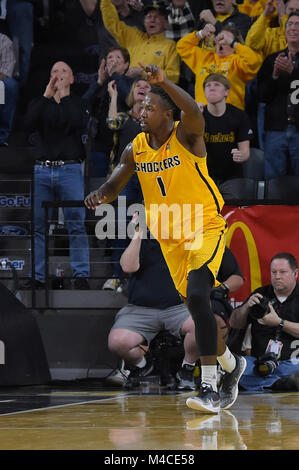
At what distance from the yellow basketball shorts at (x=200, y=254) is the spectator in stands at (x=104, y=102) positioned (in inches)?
165

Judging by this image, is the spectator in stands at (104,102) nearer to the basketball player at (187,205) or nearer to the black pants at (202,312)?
the basketball player at (187,205)

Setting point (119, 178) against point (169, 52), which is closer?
point (119, 178)

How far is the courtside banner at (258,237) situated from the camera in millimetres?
8336

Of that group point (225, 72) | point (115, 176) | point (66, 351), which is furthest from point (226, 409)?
point (225, 72)

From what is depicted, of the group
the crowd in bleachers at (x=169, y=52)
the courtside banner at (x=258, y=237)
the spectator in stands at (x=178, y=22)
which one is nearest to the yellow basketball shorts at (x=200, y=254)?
the courtside banner at (x=258, y=237)

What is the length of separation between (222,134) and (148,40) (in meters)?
1.99

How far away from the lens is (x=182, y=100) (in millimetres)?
5145

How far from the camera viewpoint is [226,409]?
18.0 feet

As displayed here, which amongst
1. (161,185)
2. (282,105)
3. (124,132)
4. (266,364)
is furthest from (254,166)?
(161,185)

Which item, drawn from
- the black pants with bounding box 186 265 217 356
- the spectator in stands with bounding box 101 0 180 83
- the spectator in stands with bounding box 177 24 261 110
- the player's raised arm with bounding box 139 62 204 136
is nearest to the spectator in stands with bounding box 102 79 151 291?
the spectator in stands with bounding box 101 0 180 83

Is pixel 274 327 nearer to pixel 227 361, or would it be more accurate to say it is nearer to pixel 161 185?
pixel 227 361

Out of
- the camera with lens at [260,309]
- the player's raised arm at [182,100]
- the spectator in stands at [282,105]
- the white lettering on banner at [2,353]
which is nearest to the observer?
the player's raised arm at [182,100]

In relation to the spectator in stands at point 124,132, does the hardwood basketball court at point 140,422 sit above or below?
below

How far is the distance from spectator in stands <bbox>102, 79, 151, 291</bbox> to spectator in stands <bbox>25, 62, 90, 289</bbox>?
13.4 inches
